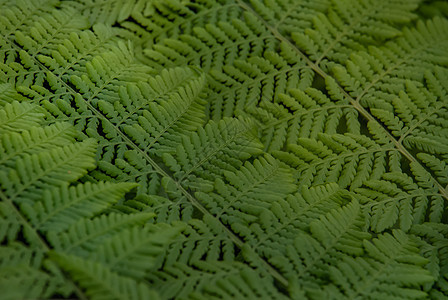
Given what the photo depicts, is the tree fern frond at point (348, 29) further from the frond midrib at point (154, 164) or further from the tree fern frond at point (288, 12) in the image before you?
the frond midrib at point (154, 164)

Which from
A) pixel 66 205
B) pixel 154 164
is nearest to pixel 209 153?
pixel 154 164

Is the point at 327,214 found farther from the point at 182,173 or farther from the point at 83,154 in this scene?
the point at 83,154

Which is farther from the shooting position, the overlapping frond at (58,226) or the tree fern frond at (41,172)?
the tree fern frond at (41,172)

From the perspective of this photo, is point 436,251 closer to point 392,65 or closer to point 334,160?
point 334,160

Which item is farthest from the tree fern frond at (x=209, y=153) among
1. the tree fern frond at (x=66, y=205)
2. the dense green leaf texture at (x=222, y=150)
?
the tree fern frond at (x=66, y=205)

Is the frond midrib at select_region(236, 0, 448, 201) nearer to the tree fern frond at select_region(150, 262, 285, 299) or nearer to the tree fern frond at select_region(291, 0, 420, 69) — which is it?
the tree fern frond at select_region(291, 0, 420, 69)

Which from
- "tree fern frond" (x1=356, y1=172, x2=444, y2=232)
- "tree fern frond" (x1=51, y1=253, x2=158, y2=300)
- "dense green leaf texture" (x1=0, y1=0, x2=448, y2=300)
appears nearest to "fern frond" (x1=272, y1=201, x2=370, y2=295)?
"dense green leaf texture" (x1=0, y1=0, x2=448, y2=300)

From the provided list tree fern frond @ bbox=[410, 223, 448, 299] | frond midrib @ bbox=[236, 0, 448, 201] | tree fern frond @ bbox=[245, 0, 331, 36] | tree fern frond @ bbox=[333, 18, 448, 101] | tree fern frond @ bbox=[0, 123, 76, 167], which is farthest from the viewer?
tree fern frond @ bbox=[245, 0, 331, 36]

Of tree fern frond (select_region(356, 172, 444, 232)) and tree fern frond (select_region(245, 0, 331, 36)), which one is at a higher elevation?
tree fern frond (select_region(245, 0, 331, 36))

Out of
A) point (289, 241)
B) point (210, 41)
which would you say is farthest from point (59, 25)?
point (289, 241)
